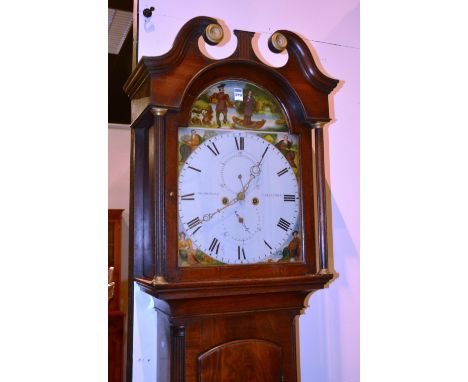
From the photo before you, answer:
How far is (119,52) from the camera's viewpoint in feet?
10.3

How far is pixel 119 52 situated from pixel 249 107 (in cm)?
208

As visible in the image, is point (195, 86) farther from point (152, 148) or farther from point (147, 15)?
point (147, 15)

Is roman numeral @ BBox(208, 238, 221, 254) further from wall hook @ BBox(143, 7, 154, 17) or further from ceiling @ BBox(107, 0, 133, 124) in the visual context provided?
ceiling @ BBox(107, 0, 133, 124)

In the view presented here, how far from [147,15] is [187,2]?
165 millimetres

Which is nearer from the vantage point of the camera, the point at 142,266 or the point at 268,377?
the point at 268,377

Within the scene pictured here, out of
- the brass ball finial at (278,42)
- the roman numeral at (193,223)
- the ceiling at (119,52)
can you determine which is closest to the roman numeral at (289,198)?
the roman numeral at (193,223)

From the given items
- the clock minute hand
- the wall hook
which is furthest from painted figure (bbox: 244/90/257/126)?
the wall hook

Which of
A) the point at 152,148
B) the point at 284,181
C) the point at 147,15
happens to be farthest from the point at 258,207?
the point at 147,15

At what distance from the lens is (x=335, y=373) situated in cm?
178

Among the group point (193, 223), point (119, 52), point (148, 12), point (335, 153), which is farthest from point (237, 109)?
point (119, 52)

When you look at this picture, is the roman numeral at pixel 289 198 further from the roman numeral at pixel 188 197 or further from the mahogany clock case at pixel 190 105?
the roman numeral at pixel 188 197

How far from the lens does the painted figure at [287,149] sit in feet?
4.47
